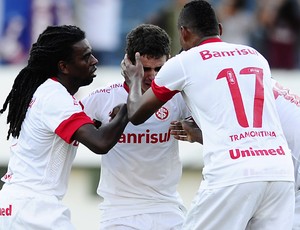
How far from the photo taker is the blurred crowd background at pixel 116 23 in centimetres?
1380

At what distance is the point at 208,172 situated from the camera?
5848 millimetres

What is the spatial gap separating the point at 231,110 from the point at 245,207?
582 millimetres

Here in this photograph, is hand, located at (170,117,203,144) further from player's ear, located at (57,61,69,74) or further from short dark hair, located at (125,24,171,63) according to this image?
player's ear, located at (57,61,69,74)

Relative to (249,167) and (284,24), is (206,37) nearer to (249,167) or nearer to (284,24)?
(249,167)

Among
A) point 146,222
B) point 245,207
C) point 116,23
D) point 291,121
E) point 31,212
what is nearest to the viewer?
point 245,207

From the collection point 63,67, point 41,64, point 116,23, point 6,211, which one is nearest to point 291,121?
point 63,67

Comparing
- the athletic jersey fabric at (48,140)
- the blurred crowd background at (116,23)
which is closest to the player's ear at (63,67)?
the athletic jersey fabric at (48,140)

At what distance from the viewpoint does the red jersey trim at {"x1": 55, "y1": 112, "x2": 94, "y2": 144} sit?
6.13 m

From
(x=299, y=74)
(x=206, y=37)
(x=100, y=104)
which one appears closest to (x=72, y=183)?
(x=299, y=74)

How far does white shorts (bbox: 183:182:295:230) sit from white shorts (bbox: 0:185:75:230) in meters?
0.88

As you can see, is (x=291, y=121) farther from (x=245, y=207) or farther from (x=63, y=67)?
(x=63, y=67)

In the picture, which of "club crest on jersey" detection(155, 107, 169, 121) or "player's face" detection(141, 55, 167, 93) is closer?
"player's face" detection(141, 55, 167, 93)

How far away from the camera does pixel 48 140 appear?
6.23 meters

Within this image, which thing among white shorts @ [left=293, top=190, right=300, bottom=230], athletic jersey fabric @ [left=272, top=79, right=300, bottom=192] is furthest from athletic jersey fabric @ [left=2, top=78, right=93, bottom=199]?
white shorts @ [left=293, top=190, right=300, bottom=230]
